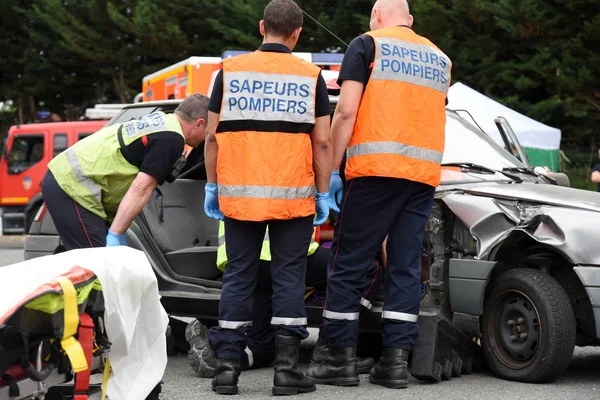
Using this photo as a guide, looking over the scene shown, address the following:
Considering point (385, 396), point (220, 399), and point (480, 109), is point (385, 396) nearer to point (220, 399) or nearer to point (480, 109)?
point (220, 399)

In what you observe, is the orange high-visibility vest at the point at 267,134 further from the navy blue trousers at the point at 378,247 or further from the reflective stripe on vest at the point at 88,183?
the reflective stripe on vest at the point at 88,183

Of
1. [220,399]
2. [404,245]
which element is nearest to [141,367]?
[220,399]

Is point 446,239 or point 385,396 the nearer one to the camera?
point 385,396

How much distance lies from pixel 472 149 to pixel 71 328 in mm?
3402

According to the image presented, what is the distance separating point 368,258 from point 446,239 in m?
0.47

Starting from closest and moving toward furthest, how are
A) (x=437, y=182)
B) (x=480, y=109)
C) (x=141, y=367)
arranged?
(x=141, y=367) → (x=437, y=182) → (x=480, y=109)

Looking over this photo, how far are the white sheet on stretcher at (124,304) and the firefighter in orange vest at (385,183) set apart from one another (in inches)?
56.6

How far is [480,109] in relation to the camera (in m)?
Result: 15.0

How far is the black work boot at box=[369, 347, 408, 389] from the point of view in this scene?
5.34 meters

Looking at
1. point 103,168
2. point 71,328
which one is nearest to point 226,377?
point 103,168

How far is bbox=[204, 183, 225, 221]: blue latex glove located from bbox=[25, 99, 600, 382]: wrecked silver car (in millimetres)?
686

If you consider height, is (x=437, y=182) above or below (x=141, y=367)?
above

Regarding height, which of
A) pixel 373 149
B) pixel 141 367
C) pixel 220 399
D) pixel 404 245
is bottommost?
pixel 220 399

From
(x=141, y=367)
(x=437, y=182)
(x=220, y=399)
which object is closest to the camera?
(x=141, y=367)
